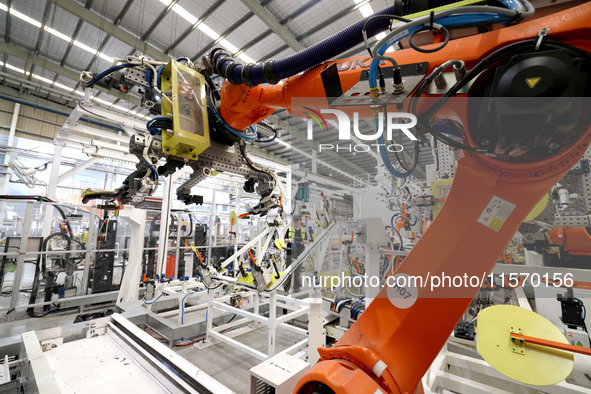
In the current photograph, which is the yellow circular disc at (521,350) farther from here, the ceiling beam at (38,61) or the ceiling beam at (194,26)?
the ceiling beam at (38,61)

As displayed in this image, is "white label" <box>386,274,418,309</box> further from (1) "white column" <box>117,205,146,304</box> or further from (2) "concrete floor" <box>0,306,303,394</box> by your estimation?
(1) "white column" <box>117,205,146,304</box>

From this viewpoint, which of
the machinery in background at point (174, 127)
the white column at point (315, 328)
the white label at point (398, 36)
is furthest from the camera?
the machinery in background at point (174, 127)

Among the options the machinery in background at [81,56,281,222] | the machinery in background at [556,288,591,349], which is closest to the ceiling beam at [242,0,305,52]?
the machinery in background at [81,56,281,222]

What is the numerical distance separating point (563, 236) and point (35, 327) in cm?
883

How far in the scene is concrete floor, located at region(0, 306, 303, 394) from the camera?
321 cm

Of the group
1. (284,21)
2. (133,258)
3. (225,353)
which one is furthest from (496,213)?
(133,258)

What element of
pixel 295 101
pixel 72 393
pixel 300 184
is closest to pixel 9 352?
pixel 72 393

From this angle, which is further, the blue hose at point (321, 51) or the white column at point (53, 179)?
the white column at point (53, 179)

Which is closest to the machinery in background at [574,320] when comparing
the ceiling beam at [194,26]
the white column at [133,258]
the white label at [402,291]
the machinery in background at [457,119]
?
the machinery in background at [457,119]

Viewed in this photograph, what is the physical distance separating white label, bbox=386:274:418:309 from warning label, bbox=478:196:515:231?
31 centimetres

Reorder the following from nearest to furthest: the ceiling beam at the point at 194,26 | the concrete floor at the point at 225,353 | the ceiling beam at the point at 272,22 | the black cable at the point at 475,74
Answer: the black cable at the point at 475,74
the concrete floor at the point at 225,353
the ceiling beam at the point at 272,22
the ceiling beam at the point at 194,26

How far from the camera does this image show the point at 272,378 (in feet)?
3.48

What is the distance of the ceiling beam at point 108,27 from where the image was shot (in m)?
4.78

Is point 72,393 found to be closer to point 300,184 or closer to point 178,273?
point 300,184
